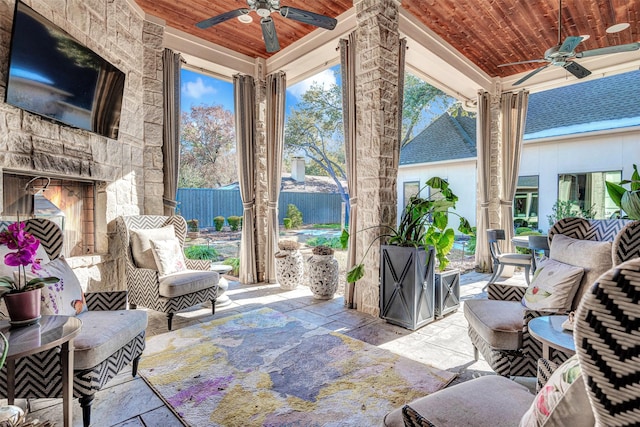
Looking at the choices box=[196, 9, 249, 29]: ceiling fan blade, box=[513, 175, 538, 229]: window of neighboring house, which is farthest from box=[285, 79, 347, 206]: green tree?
box=[196, 9, 249, 29]: ceiling fan blade

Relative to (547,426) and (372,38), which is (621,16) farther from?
(547,426)

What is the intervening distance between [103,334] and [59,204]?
1985 mm

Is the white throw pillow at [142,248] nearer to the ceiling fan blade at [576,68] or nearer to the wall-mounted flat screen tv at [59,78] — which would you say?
the wall-mounted flat screen tv at [59,78]

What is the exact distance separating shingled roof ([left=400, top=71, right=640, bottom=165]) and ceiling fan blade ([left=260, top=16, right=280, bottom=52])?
22.1 feet

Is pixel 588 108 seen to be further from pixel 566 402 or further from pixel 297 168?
pixel 566 402

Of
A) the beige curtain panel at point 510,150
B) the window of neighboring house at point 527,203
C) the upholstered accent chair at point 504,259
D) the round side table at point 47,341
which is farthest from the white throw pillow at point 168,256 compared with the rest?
the window of neighboring house at point 527,203

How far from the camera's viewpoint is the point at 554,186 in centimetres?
728

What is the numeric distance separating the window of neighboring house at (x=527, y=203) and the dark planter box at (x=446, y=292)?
5.03 meters

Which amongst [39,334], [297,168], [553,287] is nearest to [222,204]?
[297,168]

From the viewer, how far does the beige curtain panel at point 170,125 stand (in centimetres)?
409

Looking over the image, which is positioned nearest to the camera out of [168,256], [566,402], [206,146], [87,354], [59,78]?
[566,402]

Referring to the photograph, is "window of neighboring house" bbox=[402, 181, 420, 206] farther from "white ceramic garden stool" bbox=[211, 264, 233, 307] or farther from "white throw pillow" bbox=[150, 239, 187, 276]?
"white throw pillow" bbox=[150, 239, 187, 276]

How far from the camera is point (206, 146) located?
938cm

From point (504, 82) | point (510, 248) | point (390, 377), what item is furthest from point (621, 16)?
point (390, 377)
